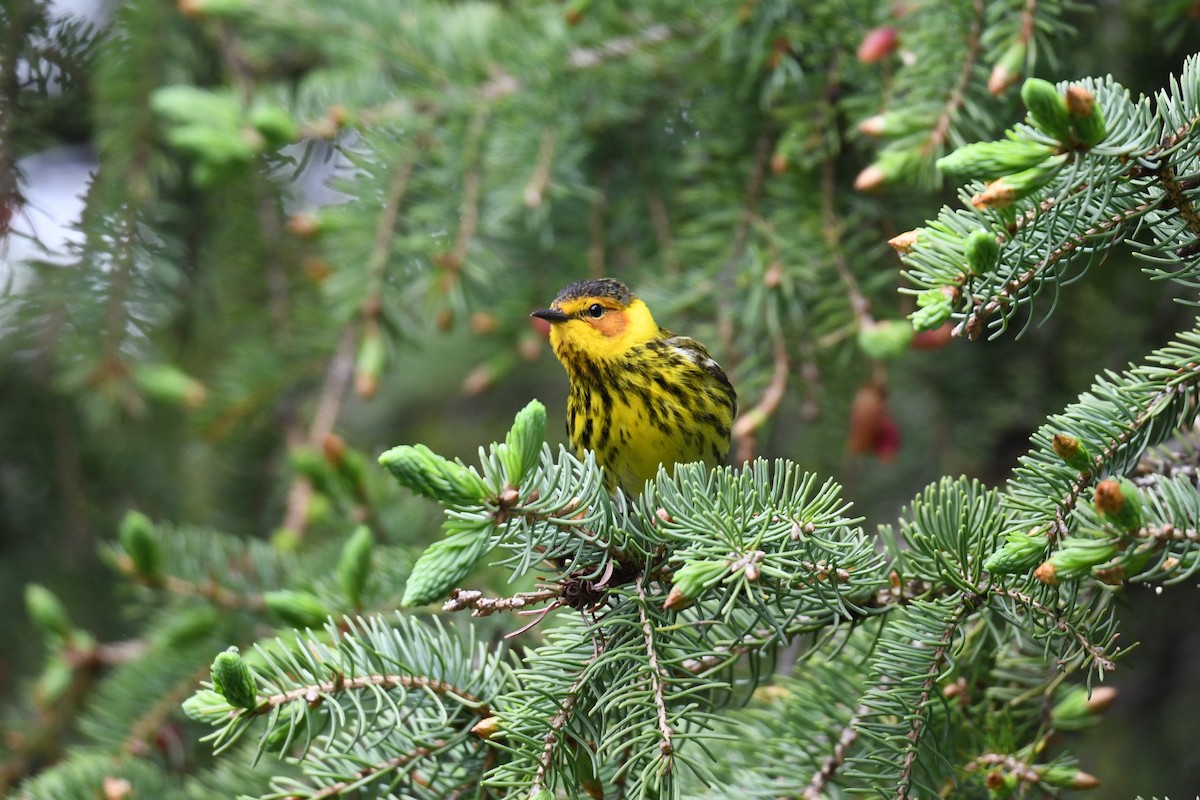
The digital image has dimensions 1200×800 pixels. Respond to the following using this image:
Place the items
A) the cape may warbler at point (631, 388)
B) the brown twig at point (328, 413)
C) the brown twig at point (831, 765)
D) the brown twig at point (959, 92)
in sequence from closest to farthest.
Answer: the brown twig at point (831, 765) → the brown twig at point (959, 92) → the cape may warbler at point (631, 388) → the brown twig at point (328, 413)

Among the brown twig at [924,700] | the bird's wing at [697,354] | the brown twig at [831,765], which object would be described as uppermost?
the bird's wing at [697,354]

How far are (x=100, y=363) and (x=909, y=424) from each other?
268cm

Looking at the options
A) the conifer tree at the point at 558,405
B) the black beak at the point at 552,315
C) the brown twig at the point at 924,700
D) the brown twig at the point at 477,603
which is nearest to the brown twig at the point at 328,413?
the conifer tree at the point at 558,405

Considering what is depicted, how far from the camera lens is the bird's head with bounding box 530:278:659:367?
2.75m

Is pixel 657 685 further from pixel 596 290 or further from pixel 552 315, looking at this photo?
pixel 596 290

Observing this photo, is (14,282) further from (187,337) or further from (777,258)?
(777,258)

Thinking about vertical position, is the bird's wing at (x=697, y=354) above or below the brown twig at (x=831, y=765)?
above

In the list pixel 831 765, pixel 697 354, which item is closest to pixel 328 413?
pixel 697 354

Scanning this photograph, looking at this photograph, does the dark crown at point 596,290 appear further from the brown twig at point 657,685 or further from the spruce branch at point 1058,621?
the spruce branch at point 1058,621

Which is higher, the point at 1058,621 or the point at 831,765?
the point at 1058,621

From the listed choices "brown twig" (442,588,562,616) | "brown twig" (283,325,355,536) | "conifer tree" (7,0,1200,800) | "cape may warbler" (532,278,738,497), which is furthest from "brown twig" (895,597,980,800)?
"brown twig" (283,325,355,536)

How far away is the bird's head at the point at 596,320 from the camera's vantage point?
108 inches

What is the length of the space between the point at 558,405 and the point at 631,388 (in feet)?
6.61

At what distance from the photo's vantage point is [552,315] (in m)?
2.71
